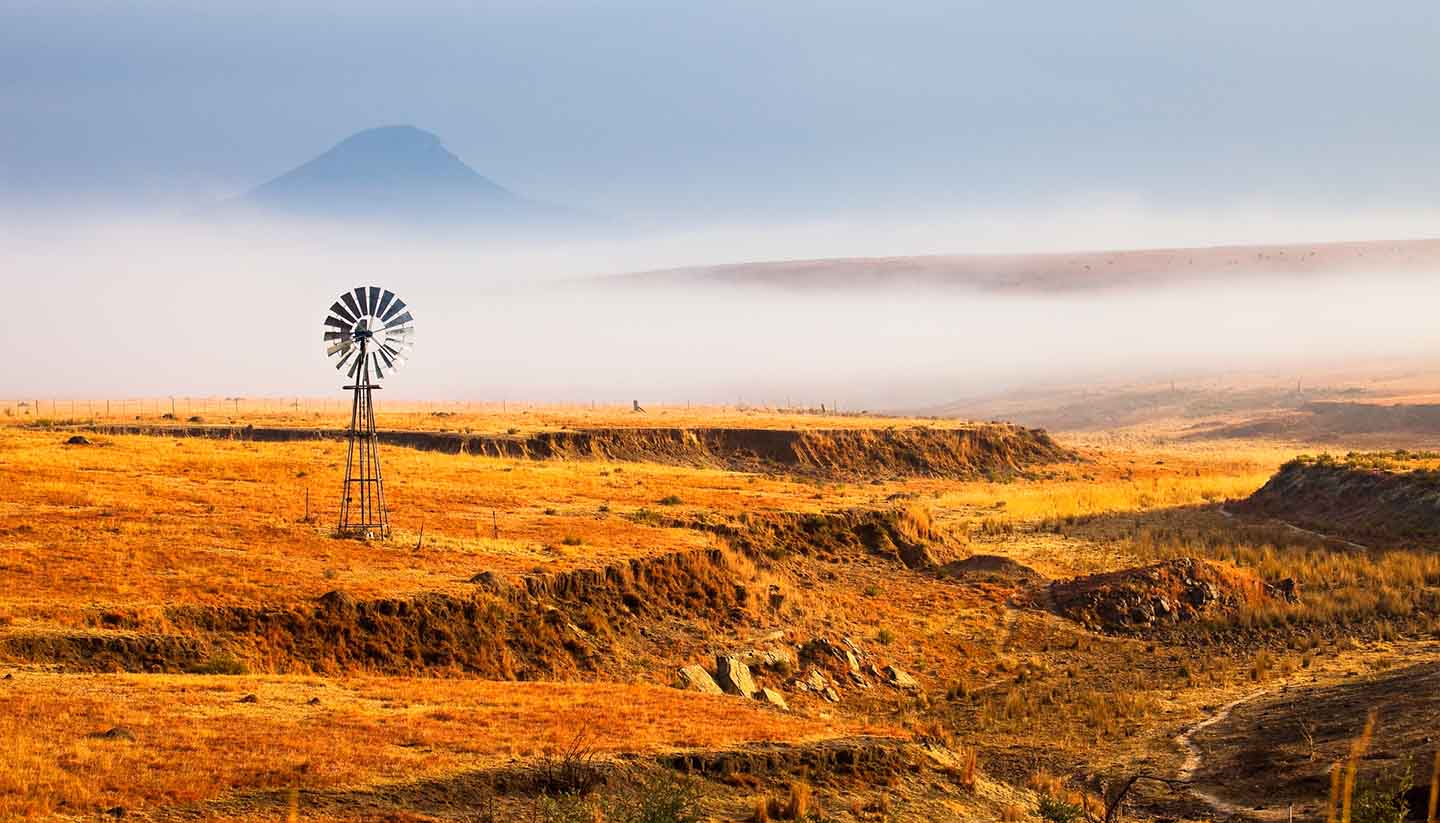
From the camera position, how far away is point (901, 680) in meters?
29.0

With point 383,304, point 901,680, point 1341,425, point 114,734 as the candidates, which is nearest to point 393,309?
point 383,304

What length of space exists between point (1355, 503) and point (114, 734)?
4737 centimetres

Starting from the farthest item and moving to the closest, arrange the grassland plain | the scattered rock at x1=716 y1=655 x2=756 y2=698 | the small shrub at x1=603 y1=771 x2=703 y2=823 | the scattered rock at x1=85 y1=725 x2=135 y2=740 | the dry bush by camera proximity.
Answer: the scattered rock at x1=716 y1=655 x2=756 y2=698
the grassland plain
the scattered rock at x1=85 y1=725 x2=135 y2=740
the dry bush
the small shrub at x1=603 y1=771 x2=703 y2=823

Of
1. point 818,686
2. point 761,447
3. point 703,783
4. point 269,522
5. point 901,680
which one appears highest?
point 761,447

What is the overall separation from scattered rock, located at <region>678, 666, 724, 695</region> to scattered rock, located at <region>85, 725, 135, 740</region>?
1091 centimetres

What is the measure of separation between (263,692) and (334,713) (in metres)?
1.65

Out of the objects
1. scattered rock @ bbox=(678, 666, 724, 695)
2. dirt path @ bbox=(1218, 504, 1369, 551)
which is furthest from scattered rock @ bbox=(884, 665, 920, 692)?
dirt path @ bbox=(1218, 504, 1369, 551)

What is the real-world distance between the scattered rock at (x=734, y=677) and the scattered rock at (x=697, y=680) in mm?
241

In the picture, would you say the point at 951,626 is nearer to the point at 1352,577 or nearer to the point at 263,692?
the point at 1352,577

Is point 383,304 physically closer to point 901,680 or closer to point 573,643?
point 573,643

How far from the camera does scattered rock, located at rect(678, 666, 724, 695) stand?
25266 millimetres

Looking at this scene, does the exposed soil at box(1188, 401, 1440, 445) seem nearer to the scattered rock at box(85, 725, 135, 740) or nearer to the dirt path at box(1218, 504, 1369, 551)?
the dirt path at box(1218, 504, 1369, 551)

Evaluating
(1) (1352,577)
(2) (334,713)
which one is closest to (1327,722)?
(2) (334,713)

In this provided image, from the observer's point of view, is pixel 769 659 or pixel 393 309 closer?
pixel 769 659
